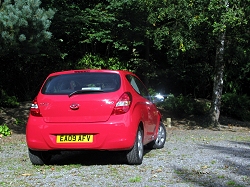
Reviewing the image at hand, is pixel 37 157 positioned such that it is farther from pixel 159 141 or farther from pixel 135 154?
pixel 159 141

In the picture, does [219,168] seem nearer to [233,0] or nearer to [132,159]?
[132,159]

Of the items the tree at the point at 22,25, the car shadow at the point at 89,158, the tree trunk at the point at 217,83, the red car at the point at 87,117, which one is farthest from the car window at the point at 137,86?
the tree trunk at the point at 217,83

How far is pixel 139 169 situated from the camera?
22.3 ft

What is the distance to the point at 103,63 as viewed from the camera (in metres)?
21.6

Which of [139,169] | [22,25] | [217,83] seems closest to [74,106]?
[139,169]

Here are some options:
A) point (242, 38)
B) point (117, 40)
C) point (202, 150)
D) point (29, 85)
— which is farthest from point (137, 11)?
point (202, 150)

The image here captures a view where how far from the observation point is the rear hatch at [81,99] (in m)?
6.93

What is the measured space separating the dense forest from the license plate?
5.19m

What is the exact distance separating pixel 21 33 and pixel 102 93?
548cm

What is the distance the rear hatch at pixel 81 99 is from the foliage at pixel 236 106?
45.6 ft

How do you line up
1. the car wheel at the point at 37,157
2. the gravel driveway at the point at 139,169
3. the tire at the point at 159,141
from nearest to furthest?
the gravel driveway at the point at 139,169, the car wheel at the point at 37,157, the tire at the point at 159,141

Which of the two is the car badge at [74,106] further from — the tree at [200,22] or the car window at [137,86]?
the tree at [200,22]

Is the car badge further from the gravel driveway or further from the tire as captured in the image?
the tire

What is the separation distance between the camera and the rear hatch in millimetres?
6934
